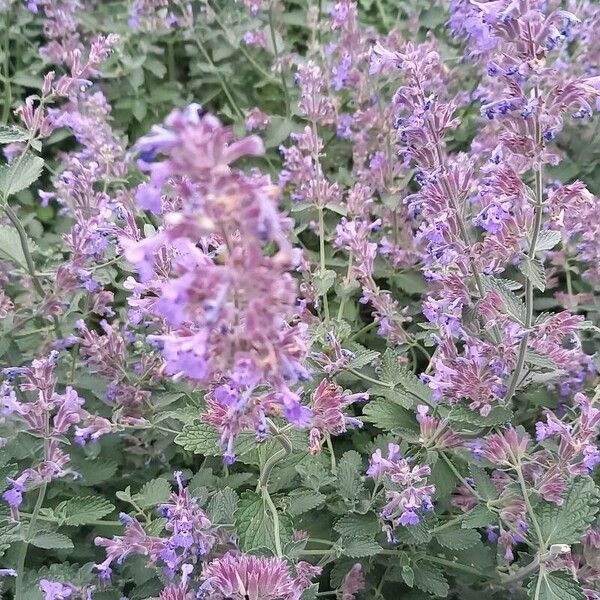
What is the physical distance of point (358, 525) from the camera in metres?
1.91

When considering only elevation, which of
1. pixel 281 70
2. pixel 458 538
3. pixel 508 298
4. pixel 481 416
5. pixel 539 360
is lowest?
pixel 458 538

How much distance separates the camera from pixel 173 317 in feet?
3.69

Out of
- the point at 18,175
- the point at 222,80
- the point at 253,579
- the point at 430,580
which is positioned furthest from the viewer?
the point at 222,80

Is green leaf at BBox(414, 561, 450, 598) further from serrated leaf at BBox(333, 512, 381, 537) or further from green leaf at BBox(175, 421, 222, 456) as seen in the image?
green leaf at BBox(175, 421, 222, 456)

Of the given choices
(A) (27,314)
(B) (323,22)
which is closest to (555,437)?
(A) (27,314)

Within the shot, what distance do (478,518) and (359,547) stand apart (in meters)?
0.31

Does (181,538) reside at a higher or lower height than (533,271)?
lower

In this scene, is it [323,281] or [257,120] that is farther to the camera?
[257,120]

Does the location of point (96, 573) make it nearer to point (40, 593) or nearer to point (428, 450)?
point (40, 593)

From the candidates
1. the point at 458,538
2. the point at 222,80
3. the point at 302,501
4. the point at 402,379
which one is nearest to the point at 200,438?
the point at 302,501

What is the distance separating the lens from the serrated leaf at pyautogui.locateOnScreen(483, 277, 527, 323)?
6.18 feet

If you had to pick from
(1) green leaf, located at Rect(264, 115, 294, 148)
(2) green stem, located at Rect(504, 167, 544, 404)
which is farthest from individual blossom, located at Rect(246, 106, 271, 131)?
(2) green stem, located at Rect(504, 167, 544, 404)

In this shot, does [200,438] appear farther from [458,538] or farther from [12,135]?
[12,135]

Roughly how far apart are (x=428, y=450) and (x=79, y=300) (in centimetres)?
133
